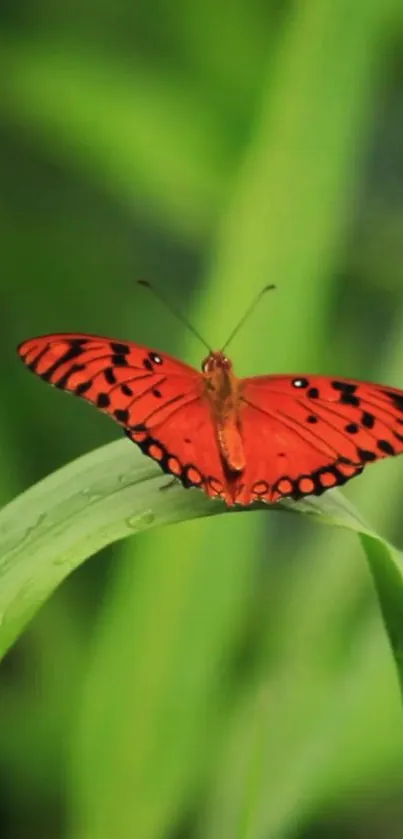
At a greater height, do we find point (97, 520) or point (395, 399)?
point (395, 399)

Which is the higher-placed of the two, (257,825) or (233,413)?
(233,413)

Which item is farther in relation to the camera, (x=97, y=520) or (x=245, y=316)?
(x=245, y=316)

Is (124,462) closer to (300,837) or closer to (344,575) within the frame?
(344,575)

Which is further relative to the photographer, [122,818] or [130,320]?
[130,320]

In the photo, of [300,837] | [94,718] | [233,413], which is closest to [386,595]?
[233,413]

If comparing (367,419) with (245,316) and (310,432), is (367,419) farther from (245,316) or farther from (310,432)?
(245,316)

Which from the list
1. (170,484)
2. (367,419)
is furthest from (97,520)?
(367,419)

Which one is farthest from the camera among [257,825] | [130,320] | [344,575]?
[130,320]
